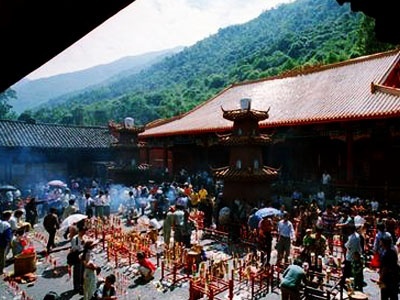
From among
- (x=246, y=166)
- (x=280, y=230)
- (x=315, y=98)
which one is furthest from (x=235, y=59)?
(x=280, y=230)

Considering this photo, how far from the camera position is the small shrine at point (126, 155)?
26297 millimetres

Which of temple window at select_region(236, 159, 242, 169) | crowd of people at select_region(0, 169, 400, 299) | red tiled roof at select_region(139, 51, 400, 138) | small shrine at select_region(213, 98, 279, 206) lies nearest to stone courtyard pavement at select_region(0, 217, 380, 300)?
crowd of people at select_region(0, 169, 400, 299)

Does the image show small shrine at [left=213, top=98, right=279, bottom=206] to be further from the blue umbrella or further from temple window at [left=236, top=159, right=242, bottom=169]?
the blue umbrella

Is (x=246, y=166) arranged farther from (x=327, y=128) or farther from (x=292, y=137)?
(x=327, y=128)

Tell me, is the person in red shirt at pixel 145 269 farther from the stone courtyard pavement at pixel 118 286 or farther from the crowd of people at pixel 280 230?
the stone courtyard pavement at pixel 118 286

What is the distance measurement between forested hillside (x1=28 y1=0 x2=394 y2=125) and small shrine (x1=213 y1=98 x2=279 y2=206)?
26144 mm

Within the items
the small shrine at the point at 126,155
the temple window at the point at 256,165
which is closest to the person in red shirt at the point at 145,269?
the temple window at the point at 256,165

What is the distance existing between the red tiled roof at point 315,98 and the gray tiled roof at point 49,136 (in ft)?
19.1

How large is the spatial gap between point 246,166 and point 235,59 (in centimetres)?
10360

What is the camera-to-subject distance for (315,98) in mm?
21547

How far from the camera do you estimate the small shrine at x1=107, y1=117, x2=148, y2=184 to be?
2630 centimetres

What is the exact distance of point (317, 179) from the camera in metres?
21.5

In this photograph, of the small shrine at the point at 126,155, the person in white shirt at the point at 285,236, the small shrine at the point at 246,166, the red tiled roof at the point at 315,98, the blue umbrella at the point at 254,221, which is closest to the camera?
the person in white shirt at the point at 285,236

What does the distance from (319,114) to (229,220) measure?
26.2ft
